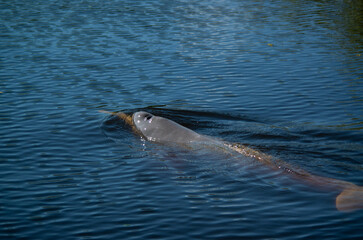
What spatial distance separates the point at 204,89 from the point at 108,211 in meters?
8.61

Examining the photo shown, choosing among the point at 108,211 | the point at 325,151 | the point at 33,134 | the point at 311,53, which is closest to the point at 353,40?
the point at 311,53

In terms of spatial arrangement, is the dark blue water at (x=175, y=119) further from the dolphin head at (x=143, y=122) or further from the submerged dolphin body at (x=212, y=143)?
the dolphin head at (x=143, y=122)

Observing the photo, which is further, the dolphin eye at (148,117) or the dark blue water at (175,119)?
the dolphin eye at (148,117)

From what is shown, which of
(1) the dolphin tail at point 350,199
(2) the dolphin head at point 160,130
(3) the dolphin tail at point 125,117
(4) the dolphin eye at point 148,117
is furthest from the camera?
(3) the dolphin tail at point 125,117

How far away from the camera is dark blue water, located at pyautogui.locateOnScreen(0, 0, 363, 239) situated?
933 centimetres

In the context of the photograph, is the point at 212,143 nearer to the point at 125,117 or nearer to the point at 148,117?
the point at 148,117

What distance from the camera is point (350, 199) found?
370 inches

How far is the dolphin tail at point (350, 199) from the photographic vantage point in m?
9.20

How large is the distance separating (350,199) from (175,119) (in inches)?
250

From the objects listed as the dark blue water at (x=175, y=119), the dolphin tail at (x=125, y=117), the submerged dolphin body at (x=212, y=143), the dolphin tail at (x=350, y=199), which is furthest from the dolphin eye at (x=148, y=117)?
the dolphin tail at (x=350, y=199)

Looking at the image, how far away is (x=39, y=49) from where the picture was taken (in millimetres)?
22672

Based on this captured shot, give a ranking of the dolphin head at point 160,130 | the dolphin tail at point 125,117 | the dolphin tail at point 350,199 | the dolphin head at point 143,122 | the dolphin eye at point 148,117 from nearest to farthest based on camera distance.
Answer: the dolphin tail at point 350,199 < the dolphin head at point 160,130 < the dolphin head at point 143,122 < the dolphin eye at point 148,117 < the dolphin tail at point 125,117

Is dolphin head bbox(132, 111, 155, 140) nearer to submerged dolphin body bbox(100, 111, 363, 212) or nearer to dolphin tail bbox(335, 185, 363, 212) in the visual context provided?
submerged dolphin body bbox(100, 111, 363, 212)

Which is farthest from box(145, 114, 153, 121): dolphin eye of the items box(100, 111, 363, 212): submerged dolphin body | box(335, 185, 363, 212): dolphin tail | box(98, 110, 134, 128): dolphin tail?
box(335, 185, 363, 212): dolphin tail
